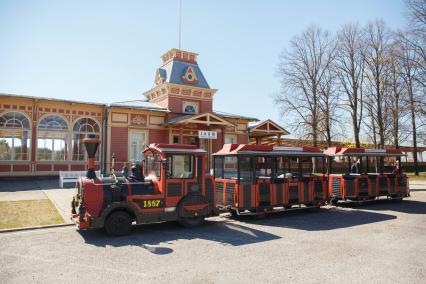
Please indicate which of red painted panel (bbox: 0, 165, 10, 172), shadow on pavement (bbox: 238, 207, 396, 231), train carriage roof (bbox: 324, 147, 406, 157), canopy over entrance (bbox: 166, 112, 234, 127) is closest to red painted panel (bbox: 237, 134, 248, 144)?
canopy over entrance (bbox: 166, 112, 234, 127)

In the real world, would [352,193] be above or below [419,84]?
below

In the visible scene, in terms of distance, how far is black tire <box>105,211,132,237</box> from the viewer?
816cm

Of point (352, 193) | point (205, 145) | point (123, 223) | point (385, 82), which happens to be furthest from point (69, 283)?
point (385, 82)

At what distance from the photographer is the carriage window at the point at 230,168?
11.1 meters

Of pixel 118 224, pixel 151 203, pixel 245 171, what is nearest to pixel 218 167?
pixel 245 171

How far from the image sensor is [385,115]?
3003 cm

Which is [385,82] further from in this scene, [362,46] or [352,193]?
[352,193]

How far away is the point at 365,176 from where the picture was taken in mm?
14750

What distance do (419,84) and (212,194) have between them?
2366 cm

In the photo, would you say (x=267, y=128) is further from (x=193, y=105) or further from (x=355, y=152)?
(x=355, y=152)

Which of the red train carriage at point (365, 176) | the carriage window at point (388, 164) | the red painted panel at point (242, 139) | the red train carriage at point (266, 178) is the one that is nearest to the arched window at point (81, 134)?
the red painted panel at point (242, 139)

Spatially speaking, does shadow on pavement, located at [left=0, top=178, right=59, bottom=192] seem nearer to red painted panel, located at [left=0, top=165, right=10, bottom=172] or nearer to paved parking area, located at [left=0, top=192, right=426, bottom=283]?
red painted panel, located at [left=0, top=165, right=10, bottom=172]

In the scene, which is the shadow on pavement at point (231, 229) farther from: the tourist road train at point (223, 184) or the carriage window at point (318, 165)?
the carriage window at point (318, 165)

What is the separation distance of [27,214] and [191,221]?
548cm
